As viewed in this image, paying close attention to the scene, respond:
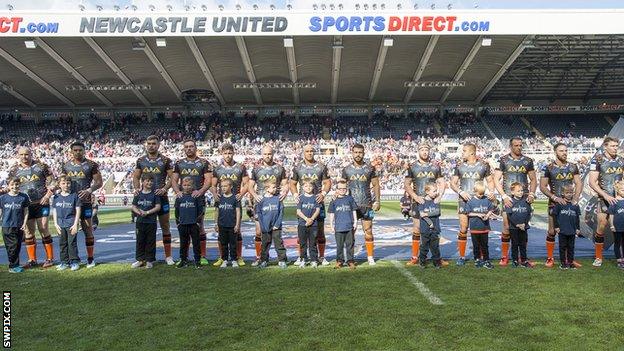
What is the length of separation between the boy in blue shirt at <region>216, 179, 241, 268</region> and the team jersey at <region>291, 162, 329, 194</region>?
1.18 metres

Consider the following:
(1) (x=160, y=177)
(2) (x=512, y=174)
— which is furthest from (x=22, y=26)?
(2) (x=512, y=174)

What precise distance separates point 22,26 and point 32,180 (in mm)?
24400

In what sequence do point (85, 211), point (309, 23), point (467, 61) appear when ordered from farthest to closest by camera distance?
point (467, 61) < point (309, 23) < point (85, 211)

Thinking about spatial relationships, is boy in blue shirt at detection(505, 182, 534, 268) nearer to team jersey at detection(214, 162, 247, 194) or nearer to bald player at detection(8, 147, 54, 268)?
team jersey at detection(214, 162, 247, 194)

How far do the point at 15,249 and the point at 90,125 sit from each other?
1475 inches

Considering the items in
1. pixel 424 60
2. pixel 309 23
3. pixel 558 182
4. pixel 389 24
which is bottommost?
pixel 558 182

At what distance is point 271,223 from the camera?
27.9 feet

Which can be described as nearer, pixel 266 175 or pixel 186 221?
pixel 186 221

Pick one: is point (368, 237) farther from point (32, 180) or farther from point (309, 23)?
point (309, 23)

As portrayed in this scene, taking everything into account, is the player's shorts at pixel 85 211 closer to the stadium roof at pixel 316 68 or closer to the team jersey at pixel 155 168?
the team jersey at pixel 155 168

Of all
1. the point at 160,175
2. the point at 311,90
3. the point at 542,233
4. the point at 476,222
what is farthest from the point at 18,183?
the point at 311,90

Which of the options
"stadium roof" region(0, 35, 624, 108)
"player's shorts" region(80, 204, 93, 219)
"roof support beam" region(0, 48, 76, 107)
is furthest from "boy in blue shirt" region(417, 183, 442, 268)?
"roof support beam" region(0, 48, 76, 107)

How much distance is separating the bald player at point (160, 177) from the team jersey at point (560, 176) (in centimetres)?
695

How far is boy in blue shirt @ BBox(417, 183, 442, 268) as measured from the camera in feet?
27.3
